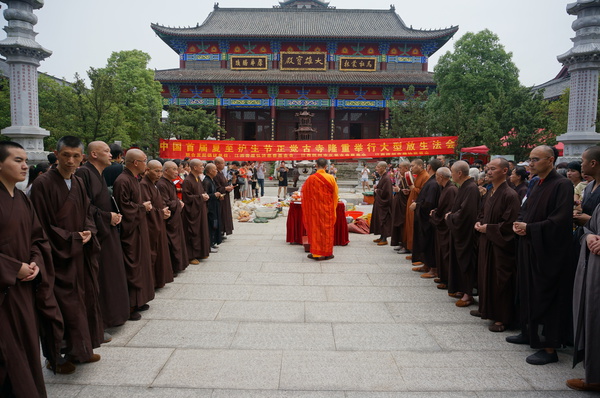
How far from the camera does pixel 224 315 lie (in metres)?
4.45

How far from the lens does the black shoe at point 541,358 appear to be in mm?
3395

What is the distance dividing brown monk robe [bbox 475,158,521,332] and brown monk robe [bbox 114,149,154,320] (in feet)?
11.3

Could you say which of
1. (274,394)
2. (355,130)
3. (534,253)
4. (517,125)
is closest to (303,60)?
(355,130)

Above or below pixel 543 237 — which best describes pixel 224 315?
below

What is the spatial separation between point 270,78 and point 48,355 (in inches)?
1029

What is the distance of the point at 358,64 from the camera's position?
2914cm

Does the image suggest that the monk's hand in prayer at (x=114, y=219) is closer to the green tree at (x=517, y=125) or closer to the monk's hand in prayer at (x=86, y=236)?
the monk's hand in prayer at (x=86, y=236)

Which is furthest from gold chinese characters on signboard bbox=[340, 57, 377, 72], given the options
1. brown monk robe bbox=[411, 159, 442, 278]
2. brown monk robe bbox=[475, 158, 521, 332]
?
brown monk robe bbox=[475, 158, 521, 332]

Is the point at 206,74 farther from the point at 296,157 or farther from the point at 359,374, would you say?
the point at 359,374

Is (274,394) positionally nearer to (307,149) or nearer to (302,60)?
(307,149)

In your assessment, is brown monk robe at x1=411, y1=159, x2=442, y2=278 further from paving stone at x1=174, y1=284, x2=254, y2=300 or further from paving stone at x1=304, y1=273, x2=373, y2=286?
paving stone at x1=174, y1=284, x2=254, y2=300

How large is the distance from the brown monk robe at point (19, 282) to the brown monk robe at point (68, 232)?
0.33 meters

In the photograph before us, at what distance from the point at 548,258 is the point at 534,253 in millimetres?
107

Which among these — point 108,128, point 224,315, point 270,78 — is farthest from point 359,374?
point 270,78
